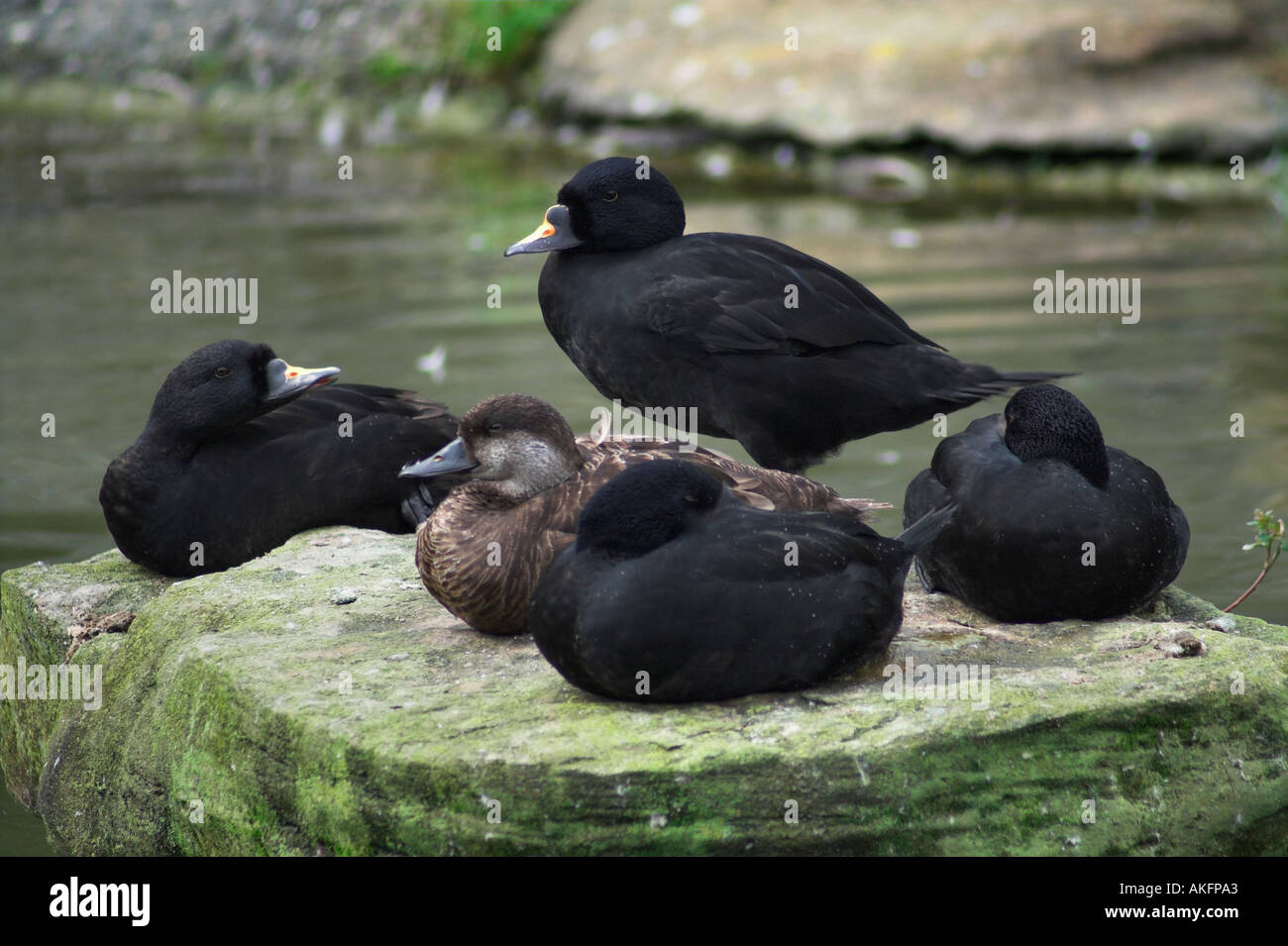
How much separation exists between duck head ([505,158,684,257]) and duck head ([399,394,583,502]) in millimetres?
1023

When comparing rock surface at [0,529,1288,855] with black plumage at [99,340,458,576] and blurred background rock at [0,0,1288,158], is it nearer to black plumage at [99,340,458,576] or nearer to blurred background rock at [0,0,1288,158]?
black plumage at [99,340,458,576]

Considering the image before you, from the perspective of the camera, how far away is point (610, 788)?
12.8ft

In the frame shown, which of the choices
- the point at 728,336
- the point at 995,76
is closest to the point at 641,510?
the point at 728,336

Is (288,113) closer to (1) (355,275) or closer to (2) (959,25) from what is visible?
(1) (355,275)

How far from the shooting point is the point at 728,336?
5645 millimetres

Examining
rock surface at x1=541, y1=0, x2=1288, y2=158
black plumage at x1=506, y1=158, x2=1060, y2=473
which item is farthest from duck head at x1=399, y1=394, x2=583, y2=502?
rock surface at x1=541, y1=0, x2=1288, y2=158

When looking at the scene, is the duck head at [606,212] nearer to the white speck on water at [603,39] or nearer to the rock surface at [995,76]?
the rock surface at [995,76]

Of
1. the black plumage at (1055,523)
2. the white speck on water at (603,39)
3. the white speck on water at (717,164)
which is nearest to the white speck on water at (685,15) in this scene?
the white speck on water at (603,39)

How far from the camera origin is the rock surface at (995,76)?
13766 millimetres

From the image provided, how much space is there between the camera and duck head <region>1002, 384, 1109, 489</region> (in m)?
4.92

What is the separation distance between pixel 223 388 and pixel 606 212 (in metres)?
1.42

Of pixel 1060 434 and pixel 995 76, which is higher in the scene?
pixel 995 76

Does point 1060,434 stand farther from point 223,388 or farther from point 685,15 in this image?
point 685,15

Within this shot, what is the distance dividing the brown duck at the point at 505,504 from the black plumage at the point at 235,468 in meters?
1.11
